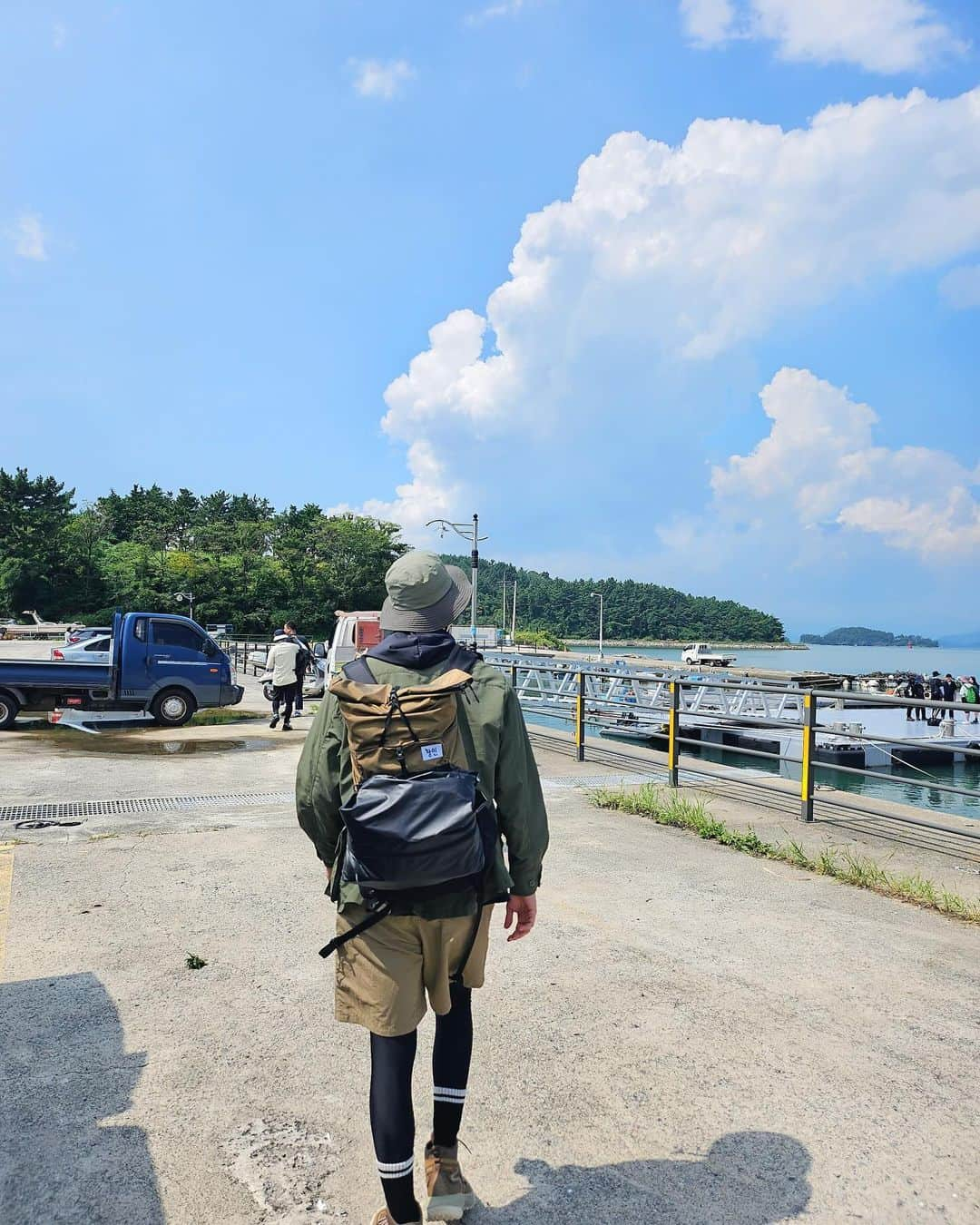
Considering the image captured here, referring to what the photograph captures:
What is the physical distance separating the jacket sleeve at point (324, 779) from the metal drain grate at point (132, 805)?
19.0 feet

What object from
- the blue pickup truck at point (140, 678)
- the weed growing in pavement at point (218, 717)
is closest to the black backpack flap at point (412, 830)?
the blue pickup truck at point (140, 678)

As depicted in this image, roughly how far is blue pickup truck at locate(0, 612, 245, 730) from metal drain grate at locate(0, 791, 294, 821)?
7.07 meters

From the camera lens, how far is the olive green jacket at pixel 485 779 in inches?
94.1


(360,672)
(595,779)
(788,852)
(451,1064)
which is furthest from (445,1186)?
(595,779)

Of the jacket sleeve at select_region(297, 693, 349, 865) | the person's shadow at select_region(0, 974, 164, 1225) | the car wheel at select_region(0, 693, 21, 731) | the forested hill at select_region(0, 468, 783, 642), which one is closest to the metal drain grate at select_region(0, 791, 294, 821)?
the person's shadow at select_region(0, 974, 164, 1225)

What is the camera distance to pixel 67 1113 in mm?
2865

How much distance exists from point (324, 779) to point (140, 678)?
45.3 ft

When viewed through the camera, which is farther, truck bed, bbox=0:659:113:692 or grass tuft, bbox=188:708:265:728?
grass tuft, bbox=188:708:265:728

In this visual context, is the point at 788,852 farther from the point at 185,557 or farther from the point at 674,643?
the point at 674,643

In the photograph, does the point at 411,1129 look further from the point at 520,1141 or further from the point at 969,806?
the point at 969,806

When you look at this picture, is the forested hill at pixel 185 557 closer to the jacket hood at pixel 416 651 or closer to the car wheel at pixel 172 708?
the car wheel at pixel 172 708

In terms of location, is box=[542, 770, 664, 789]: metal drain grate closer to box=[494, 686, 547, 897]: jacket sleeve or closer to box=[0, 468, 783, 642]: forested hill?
box=[494, 686, 547, 897]: jacket sleeve

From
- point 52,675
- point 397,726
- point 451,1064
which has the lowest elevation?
point 451,1064

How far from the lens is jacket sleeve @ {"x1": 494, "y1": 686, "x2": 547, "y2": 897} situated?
246 cm
